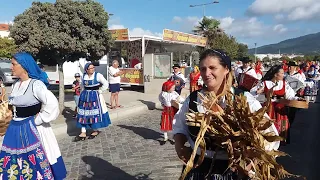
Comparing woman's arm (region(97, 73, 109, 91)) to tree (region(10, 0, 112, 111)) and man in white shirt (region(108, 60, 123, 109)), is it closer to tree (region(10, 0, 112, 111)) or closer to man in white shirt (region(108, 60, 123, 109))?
tree (region(10, 0, 112, 111))

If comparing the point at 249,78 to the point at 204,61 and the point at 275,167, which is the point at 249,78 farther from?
the point at 275,167

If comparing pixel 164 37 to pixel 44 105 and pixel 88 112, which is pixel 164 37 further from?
pixel 44 105

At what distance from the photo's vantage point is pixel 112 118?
918cm

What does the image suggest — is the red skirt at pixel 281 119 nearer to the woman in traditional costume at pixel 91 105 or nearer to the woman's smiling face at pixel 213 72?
the woman's smiling face at pixel 213 72

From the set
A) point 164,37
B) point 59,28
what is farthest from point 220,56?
point 164,37

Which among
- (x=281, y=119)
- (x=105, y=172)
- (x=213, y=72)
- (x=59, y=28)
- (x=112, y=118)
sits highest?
(x=59, y=28)

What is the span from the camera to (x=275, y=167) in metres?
1.75

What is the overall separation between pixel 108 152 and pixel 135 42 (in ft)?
41.2

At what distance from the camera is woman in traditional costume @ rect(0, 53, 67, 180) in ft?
11.2

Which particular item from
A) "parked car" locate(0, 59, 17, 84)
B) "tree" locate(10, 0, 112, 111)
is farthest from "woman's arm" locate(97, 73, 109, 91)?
"parked car" locate(0, 59, 17, 84)

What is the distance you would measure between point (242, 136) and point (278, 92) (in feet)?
12.7

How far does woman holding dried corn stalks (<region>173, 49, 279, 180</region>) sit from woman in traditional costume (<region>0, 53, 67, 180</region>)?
6.31 ft

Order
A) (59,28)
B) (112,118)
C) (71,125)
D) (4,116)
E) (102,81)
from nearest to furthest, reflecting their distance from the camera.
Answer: (4,116) < (102,81) < (71,125) < (59,28) < (112,118)

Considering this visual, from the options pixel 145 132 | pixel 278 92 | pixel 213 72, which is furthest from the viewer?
pixel 145 132
